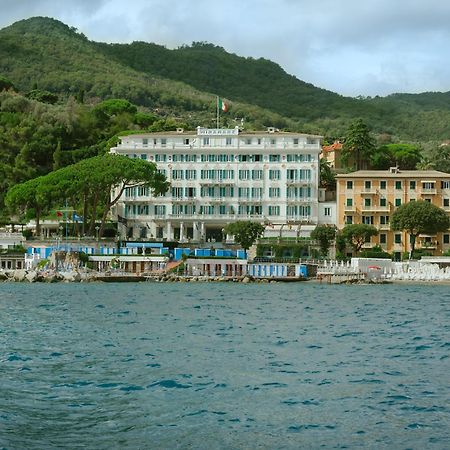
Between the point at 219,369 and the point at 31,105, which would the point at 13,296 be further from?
the point at 31,105

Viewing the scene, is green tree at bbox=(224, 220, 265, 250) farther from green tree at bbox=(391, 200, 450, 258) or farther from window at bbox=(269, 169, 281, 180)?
green tree at bbox=(391, 200, 450, 258)

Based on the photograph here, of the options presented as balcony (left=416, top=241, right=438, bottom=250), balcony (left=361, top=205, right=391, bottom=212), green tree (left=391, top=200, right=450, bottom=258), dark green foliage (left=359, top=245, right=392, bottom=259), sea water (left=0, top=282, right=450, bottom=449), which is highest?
balcony (left=361, top=205, right=391, bottom=212)

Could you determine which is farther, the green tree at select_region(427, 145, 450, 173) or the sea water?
the green tree at select_region(427, 145, 450, 173)

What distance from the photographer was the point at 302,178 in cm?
9350

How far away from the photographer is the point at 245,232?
3329 inches

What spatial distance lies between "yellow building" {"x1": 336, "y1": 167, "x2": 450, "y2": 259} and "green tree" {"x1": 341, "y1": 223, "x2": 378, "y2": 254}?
3.02 m

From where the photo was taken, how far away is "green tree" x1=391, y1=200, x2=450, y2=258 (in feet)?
272

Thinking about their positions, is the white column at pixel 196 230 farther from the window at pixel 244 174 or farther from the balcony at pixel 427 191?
the balcony at pixel 427 191

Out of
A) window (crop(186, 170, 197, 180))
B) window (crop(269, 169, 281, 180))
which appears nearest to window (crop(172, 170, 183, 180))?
window (crop(186, 170, 197, 180))

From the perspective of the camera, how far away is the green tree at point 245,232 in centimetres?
8462

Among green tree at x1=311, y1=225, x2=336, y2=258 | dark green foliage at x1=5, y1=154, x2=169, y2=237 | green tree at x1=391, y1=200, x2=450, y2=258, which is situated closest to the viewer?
green tree at x1=391, y1=200, x2=450, y2=258

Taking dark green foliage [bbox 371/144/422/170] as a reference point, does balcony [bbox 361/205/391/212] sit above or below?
below

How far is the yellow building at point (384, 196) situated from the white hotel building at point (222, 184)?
3.26m

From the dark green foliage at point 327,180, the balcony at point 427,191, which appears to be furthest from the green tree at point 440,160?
the balcony at point 427,191
